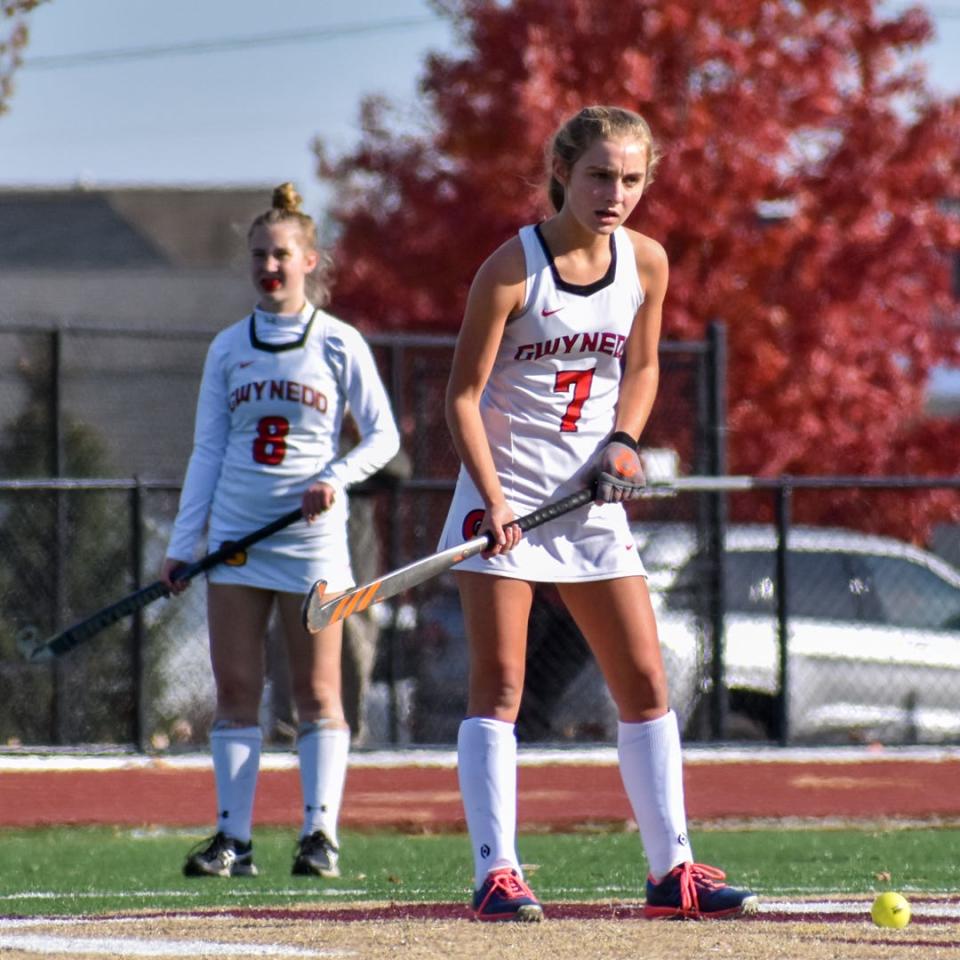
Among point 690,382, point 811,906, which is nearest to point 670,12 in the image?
point 690,382

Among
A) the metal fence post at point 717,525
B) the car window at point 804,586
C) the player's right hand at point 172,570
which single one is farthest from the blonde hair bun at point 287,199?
the car window at point 804,586

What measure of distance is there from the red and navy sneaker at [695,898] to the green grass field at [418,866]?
3.30ft

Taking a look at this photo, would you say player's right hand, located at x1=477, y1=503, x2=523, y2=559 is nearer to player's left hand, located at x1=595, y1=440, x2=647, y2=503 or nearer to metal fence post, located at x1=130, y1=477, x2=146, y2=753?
player's left hand, located at x1=595, y1=440, x2=647, y2=503

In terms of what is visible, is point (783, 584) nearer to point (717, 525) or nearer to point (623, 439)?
point (717, 525)

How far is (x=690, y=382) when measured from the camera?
11.9 m

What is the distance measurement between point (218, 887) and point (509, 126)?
1391 centimetres

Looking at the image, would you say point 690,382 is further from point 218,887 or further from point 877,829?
point 218,887

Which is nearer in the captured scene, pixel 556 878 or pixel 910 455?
pixel 556 878

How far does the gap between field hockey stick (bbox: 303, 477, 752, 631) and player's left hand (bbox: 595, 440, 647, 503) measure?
4cm

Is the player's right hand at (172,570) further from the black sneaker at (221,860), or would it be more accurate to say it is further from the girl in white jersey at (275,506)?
the black sneaker at (221,860)

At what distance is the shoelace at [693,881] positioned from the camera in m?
5.25

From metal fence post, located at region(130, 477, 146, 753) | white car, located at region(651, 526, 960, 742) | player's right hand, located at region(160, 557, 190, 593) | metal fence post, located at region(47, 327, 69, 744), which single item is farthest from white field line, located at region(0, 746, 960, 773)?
player's right hand, located at region(160, 557, 190, 593)

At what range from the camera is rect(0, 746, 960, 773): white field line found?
962 cm

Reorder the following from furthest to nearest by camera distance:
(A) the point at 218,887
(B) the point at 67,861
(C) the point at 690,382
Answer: (C) the point at 690,382 < (B) the point at 67,861 < (A) the point at 218,887
